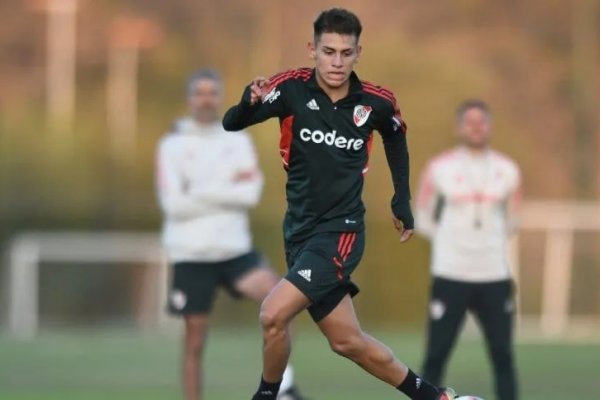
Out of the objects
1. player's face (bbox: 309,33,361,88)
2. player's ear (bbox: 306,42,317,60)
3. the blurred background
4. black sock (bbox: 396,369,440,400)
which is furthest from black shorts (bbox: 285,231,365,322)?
the blurred background

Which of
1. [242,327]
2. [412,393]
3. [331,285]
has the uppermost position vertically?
[331,285]

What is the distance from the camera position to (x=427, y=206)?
33.8 feet

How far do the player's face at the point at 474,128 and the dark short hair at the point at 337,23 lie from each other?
2.53 metres

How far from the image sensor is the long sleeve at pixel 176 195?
9.86m

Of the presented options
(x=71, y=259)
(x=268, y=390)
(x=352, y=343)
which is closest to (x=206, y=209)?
(x=268, y=390)

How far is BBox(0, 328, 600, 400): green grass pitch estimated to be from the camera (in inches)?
450

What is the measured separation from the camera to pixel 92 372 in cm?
1302

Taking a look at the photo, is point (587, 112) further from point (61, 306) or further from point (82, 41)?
point (82, 41)

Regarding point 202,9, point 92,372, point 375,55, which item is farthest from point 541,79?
point 92,372

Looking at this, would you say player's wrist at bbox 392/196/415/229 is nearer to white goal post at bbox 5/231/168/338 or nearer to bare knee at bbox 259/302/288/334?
bare knee at bbox 259/302/288/334

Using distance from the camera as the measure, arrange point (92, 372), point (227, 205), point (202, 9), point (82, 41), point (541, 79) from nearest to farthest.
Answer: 1. point (227, 205)
2. point (92, 372)
3. point (541, 79)
4. point (202, 9)
5. point (82, 41)

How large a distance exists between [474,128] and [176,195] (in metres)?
1.92

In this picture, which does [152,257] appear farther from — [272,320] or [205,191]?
[272,320]

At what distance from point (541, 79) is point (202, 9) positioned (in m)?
9.42
